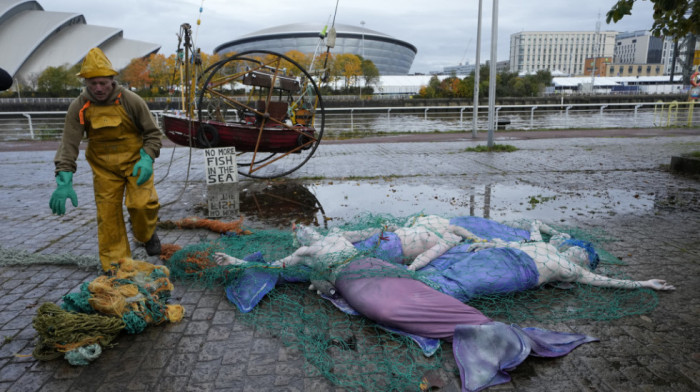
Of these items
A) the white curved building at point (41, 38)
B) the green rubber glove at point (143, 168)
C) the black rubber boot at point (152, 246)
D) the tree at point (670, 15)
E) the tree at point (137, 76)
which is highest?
the white curved building at point (41, 38)

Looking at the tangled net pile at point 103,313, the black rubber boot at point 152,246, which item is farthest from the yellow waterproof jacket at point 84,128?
the tangled net pile at point 103,313

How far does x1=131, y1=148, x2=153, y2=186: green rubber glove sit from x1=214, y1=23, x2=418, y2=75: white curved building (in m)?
107

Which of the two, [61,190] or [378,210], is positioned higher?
[61,190]

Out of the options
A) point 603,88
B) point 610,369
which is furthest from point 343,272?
point 603,88

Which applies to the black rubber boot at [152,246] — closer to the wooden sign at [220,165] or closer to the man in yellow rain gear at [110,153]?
the man in yellow rain gear at [110,153]

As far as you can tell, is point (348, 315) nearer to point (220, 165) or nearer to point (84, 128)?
point (84, 128)

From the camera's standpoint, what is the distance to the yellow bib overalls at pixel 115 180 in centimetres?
380

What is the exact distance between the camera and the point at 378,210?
6.61 metres

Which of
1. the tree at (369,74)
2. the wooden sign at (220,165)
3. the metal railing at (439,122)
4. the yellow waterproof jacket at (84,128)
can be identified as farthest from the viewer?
the tree at (369,74)

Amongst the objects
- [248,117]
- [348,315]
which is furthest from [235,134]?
[348,315]

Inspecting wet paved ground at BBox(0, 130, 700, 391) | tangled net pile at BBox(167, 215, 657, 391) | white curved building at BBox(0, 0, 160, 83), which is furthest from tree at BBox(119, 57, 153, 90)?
tangled net pile at BBox(167, 215, 657, 391)

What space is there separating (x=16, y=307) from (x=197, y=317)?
58.7 inches

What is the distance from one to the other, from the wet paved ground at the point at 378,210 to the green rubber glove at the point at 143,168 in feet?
3.19

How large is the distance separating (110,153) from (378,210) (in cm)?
376
